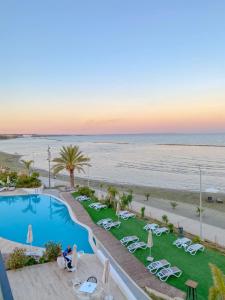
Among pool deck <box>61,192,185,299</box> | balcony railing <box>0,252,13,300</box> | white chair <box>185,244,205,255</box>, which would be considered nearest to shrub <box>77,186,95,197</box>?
pool deck <box>61,192,185,299</box>

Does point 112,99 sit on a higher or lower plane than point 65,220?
higher

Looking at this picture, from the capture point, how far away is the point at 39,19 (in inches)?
891

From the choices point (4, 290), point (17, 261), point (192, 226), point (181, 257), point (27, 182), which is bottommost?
point (192, 226)

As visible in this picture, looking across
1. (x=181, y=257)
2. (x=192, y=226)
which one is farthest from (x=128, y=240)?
(x=192, y=226)

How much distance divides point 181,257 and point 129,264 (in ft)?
9.07

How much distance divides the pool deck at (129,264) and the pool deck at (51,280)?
1916 millimetres

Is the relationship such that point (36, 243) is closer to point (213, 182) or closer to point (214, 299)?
point (214, 299)


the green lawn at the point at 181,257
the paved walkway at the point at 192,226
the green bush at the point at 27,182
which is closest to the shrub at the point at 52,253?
the green lawn at the point at 181,257

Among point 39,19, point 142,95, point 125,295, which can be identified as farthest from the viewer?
point 142,95

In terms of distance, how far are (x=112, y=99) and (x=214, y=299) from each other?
47.3 meters

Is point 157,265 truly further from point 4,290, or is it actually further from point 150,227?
point 4,290

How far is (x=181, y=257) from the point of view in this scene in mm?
14266

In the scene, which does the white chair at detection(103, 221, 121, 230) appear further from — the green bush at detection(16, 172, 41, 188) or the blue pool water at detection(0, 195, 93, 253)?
the green bush at detection(16, 172, 41, 188)

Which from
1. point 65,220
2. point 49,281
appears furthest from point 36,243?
point 49,281
